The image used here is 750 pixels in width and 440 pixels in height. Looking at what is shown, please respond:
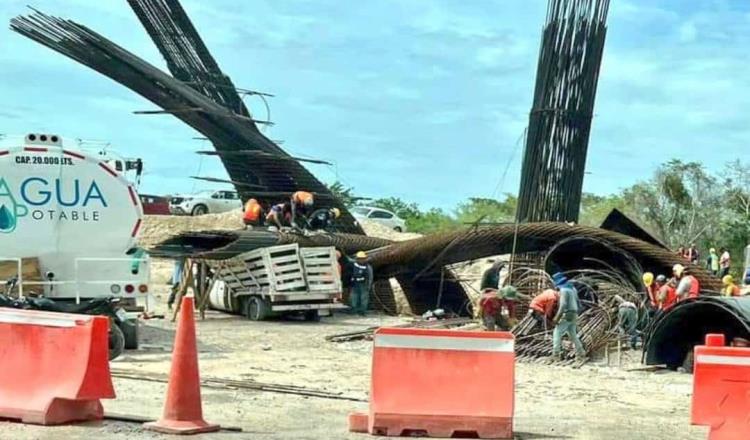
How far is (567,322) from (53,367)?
399 inches

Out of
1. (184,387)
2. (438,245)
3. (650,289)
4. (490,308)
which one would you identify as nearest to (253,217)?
(438,245)

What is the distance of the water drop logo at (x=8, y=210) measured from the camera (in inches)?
578

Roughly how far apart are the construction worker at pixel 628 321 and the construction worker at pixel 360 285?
8.78 m

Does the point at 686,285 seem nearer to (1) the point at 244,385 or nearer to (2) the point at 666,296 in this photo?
(2) the point at 666,296

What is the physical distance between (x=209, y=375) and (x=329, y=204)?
17192 millimetres

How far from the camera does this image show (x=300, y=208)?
27.7 meters

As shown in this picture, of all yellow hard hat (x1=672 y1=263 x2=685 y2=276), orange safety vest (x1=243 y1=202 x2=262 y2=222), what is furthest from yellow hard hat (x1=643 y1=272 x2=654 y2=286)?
orange safety vest (x1=243 y1=202 x2=262 y2=222)

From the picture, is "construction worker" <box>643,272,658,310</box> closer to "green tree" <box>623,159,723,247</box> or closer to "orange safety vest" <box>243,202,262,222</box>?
"orange safety vest" <box>243,202,262,222</box>

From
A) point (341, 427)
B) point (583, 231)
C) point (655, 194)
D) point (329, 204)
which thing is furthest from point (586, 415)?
point (655, 194)

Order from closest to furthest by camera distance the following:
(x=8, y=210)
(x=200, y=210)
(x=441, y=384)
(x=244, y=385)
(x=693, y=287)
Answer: (x=441, y=384) < (x=244, y=385) < (x=8, y=210) < (x=693, y=287) < (x=200, y=210)

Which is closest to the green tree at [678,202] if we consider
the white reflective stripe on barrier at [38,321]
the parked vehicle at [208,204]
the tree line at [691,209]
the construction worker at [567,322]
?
the tree line at [691,209]

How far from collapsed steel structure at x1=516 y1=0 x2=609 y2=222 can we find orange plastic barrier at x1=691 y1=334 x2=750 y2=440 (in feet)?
50.7

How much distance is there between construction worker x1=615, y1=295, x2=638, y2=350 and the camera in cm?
1902

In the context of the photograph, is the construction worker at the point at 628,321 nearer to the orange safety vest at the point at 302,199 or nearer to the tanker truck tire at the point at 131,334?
the tanker truck tire at the point at 131,334
